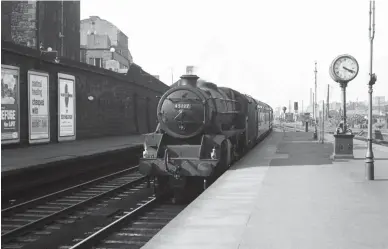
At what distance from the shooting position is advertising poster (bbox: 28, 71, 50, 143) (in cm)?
1769

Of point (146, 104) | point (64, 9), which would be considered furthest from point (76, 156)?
point (64, 9)

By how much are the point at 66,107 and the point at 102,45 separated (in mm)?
33551

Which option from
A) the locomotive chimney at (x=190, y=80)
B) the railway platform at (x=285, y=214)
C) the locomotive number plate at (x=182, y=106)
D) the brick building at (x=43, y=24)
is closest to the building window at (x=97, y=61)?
the brick building at (x=43, y=24)

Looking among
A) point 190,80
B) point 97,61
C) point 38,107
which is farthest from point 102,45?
point 190,80

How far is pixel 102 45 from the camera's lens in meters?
52.9

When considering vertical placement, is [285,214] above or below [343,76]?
below

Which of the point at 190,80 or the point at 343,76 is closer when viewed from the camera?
the point at 190,80

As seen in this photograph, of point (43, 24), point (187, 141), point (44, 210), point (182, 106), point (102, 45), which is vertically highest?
point (102, 45)

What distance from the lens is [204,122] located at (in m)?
11.4

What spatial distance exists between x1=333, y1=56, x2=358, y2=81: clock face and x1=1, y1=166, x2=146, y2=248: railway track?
841cm

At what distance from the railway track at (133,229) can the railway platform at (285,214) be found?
44.4 inches

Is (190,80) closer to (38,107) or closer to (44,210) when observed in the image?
(44,210)

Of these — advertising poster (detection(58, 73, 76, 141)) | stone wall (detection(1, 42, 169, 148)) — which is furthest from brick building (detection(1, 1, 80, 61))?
advertising poster (detection(58, 73, 76, 141))

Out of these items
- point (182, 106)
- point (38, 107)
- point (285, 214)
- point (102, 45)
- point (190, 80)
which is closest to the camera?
point (285, 214)
